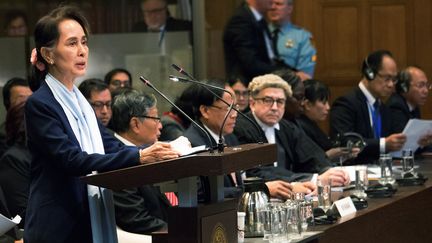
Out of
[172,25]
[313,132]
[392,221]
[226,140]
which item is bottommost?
[392,221]

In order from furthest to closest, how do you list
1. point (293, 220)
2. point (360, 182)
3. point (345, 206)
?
point (360, 182), point (345, 206), point (293, 220)

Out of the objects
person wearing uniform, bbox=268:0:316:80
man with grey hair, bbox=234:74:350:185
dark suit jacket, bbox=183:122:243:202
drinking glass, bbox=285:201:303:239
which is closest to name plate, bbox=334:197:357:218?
dark suit jacket, bbox=183:122:243:202

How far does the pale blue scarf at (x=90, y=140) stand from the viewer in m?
3.49

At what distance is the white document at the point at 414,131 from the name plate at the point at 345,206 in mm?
2636

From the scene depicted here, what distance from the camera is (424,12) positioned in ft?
33.0

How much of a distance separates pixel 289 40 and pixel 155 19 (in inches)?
45.1

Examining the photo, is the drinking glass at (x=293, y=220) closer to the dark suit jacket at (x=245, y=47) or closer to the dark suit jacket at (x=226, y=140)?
the dark suit jacket at (x=226, y=140)

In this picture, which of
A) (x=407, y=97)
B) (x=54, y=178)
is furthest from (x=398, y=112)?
(x=54, y=178)

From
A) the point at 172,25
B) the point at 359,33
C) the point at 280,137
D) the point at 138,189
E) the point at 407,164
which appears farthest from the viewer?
the point at 359,33

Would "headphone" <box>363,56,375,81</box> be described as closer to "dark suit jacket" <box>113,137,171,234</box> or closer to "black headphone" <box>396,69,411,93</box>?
"black headphone" <box>396,69,411,93</box>

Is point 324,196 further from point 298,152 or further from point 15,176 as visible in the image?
point 298,152

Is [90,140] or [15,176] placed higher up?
[90,140]

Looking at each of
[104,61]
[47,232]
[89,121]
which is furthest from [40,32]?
[104,61]

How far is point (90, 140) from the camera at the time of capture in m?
3.61
